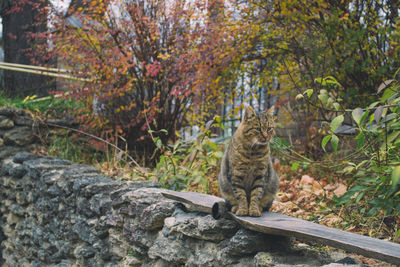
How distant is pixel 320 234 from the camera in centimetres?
175

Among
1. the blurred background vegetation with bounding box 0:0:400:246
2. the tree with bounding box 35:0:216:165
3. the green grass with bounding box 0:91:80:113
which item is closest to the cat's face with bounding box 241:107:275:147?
the blurred background vegetation with bounding box 0:0:400:246

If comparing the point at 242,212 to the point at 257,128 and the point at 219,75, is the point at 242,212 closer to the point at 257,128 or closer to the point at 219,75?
the point at 257,128

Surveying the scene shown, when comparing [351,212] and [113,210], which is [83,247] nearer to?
[113,210]

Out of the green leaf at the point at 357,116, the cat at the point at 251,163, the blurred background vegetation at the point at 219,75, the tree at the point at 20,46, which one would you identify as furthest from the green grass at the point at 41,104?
the green leaf at the point at 357,116

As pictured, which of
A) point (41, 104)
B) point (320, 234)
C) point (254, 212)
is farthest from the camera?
point (41, 104)

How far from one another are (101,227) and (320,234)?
240 cm

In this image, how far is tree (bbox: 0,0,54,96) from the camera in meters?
8.04

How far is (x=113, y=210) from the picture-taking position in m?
3.49

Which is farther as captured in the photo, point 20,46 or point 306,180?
point 20,46

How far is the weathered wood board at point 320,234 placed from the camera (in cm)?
151

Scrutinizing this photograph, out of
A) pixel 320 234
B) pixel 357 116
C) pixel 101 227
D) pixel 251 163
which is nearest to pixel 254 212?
pixel 251 163

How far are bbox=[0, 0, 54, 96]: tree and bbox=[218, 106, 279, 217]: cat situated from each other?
21.6 feet

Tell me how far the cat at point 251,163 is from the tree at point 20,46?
6570 mm

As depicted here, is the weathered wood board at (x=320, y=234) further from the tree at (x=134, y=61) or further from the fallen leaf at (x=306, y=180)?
the tree at (x=134, y=61)
